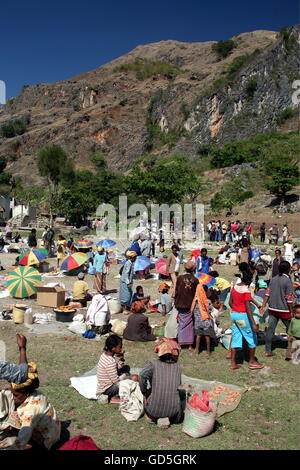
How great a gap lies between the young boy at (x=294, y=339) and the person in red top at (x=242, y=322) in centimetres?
53

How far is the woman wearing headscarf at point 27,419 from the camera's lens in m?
3.86

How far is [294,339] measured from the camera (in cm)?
609

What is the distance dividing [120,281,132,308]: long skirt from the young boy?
3714 millimetres

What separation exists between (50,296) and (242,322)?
16.1 ft

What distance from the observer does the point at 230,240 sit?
22.5 meters

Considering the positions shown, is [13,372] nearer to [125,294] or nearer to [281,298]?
[281,298]

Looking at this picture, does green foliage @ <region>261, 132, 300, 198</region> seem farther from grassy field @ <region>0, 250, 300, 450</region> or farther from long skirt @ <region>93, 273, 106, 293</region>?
grassy field @ <region>0, 250, 300, 450</region>

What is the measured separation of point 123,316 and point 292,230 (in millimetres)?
21592

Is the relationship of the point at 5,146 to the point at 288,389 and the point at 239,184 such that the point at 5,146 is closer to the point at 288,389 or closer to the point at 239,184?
the point at 239,184

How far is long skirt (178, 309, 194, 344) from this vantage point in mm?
6496

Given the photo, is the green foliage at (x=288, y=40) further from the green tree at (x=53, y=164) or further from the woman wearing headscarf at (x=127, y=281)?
the woman wearing headscarf at (x=127, y=281)

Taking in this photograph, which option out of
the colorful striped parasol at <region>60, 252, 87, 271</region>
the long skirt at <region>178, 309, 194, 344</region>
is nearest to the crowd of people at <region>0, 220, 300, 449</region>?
the long skirt at <region>178, 309, 194, 344</region>
